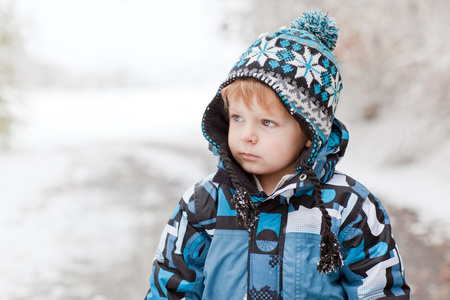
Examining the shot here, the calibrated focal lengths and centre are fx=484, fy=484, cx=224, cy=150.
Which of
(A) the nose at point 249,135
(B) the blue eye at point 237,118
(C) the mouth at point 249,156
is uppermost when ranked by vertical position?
(B) the blue eye at point 237,118

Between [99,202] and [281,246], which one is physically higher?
[99,202]

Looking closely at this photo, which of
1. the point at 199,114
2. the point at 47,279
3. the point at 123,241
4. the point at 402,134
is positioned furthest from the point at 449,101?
the point at 199,114

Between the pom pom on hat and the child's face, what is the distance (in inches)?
15.6

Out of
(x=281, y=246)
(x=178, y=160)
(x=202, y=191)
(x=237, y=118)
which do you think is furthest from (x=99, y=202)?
(x=281, y=246)

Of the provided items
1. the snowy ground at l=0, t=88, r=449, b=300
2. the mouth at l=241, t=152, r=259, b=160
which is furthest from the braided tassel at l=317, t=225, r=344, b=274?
the snowy ground at l=0, t=88, r=449, b=300

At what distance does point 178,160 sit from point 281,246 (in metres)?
7.63

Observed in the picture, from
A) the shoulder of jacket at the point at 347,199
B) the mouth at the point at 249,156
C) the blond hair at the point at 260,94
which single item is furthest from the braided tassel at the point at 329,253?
the blond hair at the point at 260,94

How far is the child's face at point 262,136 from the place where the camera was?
72.8 inches

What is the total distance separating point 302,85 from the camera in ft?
6.02

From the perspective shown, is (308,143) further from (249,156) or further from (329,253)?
(329,253)

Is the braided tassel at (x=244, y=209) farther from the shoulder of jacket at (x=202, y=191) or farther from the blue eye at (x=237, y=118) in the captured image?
the blue eye at (x=237, y=118)

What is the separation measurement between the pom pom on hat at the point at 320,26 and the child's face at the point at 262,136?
396 millimetres

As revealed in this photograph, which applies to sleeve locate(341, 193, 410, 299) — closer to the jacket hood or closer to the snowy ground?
the jacket hood

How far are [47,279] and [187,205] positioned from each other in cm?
270
